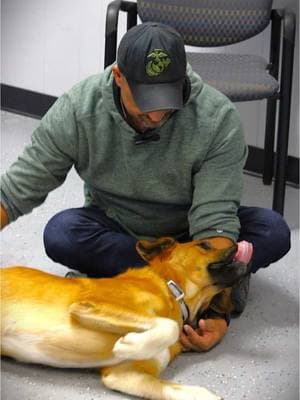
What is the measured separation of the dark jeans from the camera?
7.45 feet

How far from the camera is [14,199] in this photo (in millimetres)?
2090

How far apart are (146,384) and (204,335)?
0.99ft

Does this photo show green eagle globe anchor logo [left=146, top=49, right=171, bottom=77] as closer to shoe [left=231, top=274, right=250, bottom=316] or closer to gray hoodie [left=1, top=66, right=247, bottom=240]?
gray hoodie [left=1, top=66, right=247, bottom=240]

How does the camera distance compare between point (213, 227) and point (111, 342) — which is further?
point (213, 227)

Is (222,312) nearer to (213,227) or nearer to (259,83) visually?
(213,227)

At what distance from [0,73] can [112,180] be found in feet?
6.51

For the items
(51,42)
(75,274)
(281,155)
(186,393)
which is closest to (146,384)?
(186,393)

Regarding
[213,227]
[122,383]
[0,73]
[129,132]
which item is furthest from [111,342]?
[0,73]

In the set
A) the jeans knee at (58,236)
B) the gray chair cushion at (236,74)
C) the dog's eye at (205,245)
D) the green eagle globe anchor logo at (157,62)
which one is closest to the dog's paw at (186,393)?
the dog's eye at (205,245)

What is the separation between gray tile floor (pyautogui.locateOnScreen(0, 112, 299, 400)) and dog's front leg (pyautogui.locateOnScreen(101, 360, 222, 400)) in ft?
0.12

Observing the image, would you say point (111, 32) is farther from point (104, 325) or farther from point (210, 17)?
point (104, 325)

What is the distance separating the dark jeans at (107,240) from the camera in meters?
2.27

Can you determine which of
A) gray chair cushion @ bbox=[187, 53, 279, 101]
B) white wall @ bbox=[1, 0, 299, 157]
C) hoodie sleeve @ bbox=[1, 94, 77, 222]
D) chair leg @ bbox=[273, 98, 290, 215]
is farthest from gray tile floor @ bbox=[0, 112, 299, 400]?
white wall @ bbox=[1, 0, 299, 157]

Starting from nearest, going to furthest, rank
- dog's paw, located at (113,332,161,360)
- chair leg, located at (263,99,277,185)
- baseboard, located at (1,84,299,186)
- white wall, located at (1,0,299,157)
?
dog's paw, located at (113,332,161,360), chair leg, located at (263,99,277,185), white wall, located at (1,0,299,157), baseboard, located at (1,84,299,186)
